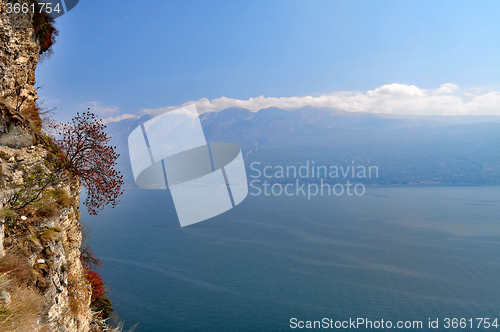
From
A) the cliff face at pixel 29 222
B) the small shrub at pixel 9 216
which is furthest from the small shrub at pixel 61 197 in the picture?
the small shrub at pixel 9 216

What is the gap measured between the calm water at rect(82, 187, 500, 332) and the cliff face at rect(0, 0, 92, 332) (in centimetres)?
2795

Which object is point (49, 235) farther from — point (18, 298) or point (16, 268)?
point (18, 298)

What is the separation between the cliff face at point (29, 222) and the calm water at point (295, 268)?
91.7 ft

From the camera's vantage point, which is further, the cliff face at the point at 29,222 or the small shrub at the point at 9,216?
the small shrub at the point at 9,216

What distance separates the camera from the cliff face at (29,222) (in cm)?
496

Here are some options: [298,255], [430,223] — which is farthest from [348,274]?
[430,223]

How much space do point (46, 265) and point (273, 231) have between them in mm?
62758

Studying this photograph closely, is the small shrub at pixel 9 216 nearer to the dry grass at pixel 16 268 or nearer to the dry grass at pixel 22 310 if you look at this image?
the dry grass at pixel 16 268

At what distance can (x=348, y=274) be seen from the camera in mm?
44094

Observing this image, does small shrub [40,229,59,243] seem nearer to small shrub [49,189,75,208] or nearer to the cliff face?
the cliff face

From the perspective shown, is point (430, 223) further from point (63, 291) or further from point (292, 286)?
point (63, 291)

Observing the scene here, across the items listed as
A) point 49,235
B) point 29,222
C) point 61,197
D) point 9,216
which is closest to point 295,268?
point 61,197

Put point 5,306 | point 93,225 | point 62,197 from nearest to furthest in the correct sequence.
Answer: point 5,306, point 62,197, point 93,225

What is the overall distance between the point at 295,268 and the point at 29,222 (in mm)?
44911
